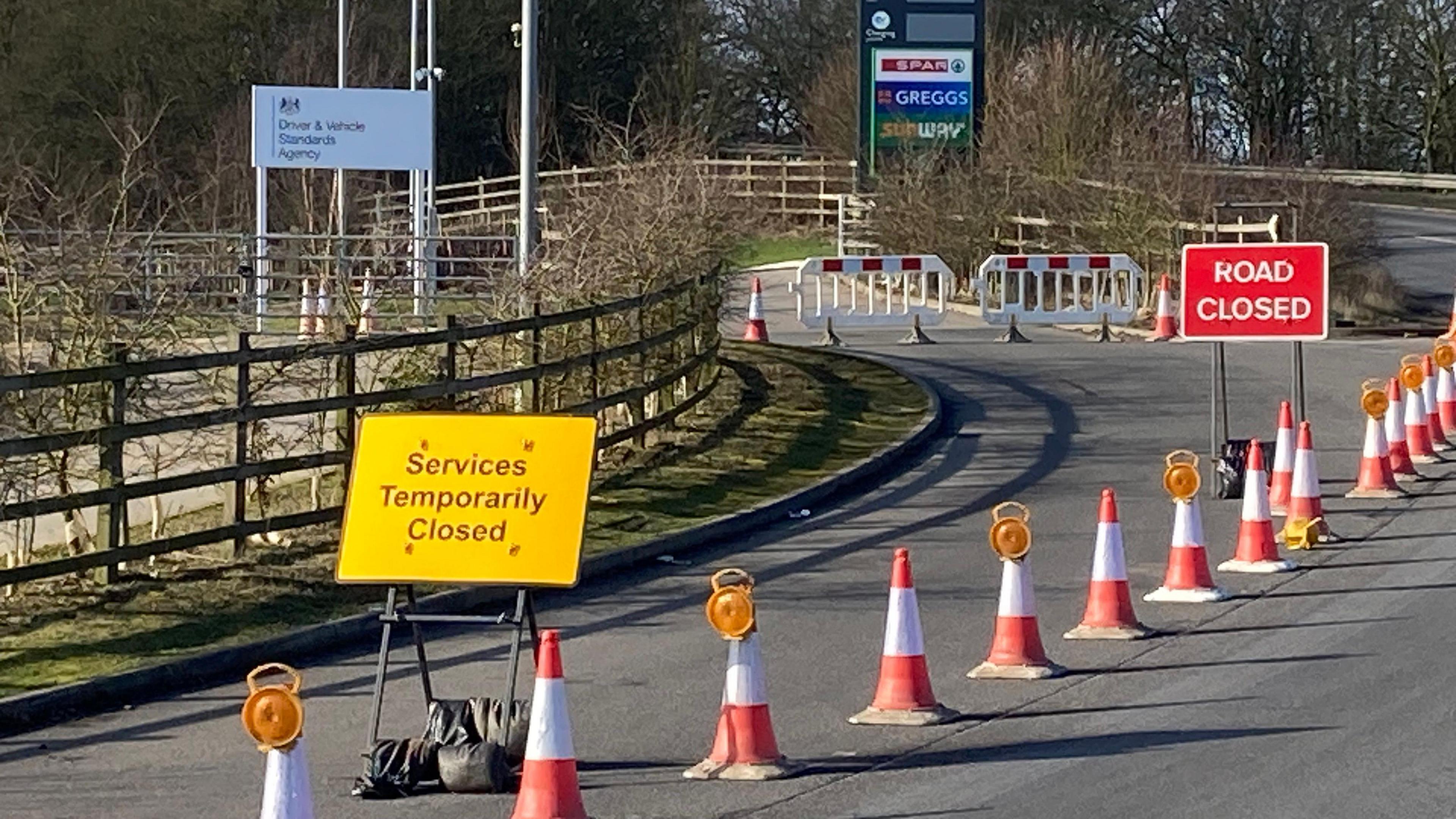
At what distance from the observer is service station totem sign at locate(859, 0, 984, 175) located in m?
41.3

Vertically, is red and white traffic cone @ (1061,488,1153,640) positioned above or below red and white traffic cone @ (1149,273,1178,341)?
below

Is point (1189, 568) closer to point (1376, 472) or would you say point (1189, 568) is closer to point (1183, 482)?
point (1183, 482)

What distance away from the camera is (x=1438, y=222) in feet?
174

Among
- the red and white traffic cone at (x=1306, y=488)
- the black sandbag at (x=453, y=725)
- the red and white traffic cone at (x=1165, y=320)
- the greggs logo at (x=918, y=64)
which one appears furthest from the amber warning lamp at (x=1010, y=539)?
the greggs logo at (x=918, y=64)

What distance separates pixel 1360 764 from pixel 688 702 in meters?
3.08

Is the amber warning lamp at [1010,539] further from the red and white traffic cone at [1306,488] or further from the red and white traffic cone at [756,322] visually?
the red and white traffic cone at [756,322]

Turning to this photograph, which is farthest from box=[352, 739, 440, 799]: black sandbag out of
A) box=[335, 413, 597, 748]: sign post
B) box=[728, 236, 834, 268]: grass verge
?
box=[728, 236, 834, 268]: grass verge

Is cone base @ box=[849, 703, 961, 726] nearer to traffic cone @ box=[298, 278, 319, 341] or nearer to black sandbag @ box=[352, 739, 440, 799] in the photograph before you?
black sandbag @ box=[352, 739, 440, 799]

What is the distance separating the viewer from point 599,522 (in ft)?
50.2

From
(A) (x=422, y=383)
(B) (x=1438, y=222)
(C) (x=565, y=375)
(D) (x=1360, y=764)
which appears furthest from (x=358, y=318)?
(B) (x=1438, y=222)

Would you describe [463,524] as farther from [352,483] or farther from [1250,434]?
[1250,434]

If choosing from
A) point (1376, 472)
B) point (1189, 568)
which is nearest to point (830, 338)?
point (1376, 472)

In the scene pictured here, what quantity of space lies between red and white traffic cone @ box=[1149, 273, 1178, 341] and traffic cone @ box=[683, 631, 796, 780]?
2196cm

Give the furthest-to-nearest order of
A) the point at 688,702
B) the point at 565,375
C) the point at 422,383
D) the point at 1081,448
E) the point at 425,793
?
the point at 1081,448, the point at 565,375, the point at 422,383, the point at 688,702, the point at 425,793
